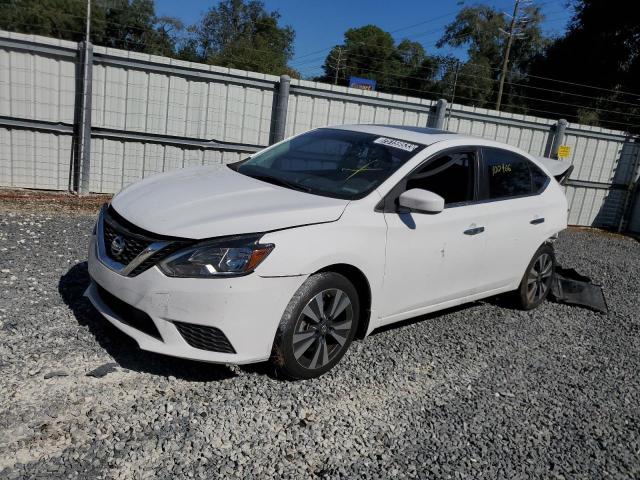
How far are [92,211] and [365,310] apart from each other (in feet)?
17.3

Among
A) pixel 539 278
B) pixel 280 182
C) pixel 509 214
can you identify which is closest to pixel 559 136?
pixel 539 278

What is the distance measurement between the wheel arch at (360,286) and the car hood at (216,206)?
323 mm

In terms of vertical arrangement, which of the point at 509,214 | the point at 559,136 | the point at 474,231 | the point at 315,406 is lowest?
the point at 315,406

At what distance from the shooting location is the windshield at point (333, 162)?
4.06 m

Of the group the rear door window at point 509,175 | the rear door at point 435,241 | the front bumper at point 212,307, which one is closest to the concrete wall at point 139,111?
the rear door window at point 509,175

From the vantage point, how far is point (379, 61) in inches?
1612

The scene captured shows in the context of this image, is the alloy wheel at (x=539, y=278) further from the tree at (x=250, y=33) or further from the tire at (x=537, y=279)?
the tree at (x=250, y=33)

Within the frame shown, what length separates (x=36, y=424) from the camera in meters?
2.94

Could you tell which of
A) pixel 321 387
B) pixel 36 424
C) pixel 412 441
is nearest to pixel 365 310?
pixel 321 387

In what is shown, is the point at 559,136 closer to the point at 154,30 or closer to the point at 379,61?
the point at 154,30

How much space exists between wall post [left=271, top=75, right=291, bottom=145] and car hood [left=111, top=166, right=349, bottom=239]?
5.22 meters

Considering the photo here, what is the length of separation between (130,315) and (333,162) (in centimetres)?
195

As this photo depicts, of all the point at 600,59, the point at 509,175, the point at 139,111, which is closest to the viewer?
the point at 509,175

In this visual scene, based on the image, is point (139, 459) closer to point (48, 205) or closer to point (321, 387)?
point (321, 387)
